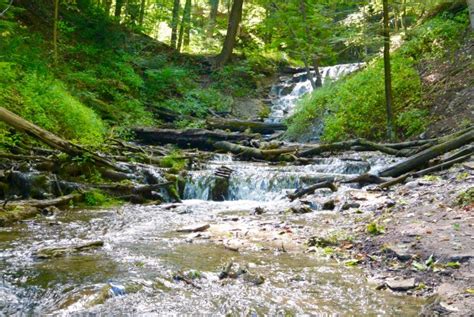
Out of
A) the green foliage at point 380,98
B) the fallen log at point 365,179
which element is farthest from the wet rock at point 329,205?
the green foliage at point 380,98

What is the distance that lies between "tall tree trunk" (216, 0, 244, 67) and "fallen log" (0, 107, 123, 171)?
18.3 m

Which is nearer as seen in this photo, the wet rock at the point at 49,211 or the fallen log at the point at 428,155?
the wet rock at the point at 49,211

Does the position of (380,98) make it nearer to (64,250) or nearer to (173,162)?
(173,162)

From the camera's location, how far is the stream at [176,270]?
355cm

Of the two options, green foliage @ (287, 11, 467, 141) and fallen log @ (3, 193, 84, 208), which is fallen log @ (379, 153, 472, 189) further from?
fallen log @ (3, 193, 84, 208)

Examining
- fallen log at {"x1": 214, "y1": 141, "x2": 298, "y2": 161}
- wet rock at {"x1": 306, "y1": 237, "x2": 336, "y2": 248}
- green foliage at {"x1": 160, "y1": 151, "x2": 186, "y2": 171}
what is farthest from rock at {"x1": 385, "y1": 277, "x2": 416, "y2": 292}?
fallen log at {"x1": 214, "y1": 141, "x2": 298, "y2": 161}

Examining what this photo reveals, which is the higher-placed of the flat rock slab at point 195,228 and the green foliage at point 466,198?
the green foliage at point 466,198

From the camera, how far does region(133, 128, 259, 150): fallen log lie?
15.8 meters

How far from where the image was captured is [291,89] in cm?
2581

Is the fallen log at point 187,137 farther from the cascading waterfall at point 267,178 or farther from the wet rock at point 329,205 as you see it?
the wet rock at point 329,205

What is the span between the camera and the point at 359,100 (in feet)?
52.0

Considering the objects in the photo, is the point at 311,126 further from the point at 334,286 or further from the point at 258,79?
the point at 334,286

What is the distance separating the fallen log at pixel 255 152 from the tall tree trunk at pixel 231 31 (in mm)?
12560

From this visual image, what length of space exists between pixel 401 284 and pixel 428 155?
6063mm
